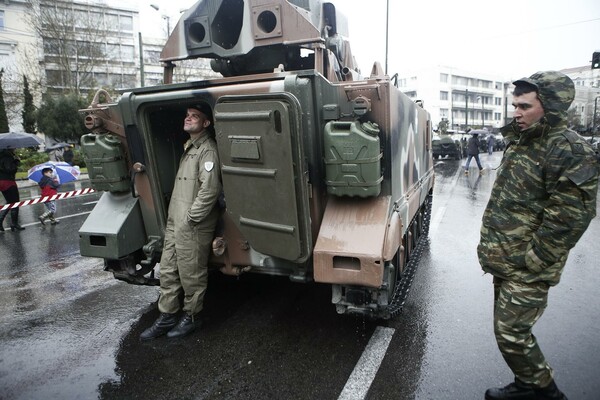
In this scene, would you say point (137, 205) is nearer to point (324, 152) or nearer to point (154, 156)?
point (154, 156)

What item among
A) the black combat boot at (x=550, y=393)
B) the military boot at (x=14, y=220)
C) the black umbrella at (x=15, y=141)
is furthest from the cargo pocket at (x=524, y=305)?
the black umbrella at (x=15, y=141)

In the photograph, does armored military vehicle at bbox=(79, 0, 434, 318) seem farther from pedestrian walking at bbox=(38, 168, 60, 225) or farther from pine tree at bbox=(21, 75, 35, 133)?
pine tree at bbox=(21, 75, 35, 133)

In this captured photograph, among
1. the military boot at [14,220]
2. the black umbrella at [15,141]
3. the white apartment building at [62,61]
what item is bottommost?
the military boot at [14,220]

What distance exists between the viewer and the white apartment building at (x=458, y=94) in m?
76.3

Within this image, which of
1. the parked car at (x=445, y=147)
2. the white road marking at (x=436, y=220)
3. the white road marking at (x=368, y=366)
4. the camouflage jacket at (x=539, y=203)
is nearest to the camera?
the camouflage jacket at (x=539, y=203)

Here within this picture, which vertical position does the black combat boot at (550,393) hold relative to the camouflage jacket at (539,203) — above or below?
below

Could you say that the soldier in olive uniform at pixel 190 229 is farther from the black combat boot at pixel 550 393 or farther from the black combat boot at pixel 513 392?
the black combat boot at pixel 550 393

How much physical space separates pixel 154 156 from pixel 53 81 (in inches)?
1252

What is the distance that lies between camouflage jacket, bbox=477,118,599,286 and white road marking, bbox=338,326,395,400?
116cm

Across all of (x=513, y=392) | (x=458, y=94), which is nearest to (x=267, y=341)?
(x=513, y=392)

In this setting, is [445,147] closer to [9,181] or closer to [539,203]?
[9,181]

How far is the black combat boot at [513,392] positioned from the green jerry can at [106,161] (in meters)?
3.45

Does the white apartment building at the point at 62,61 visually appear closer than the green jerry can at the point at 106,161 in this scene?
No

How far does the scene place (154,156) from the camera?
3.96 m
